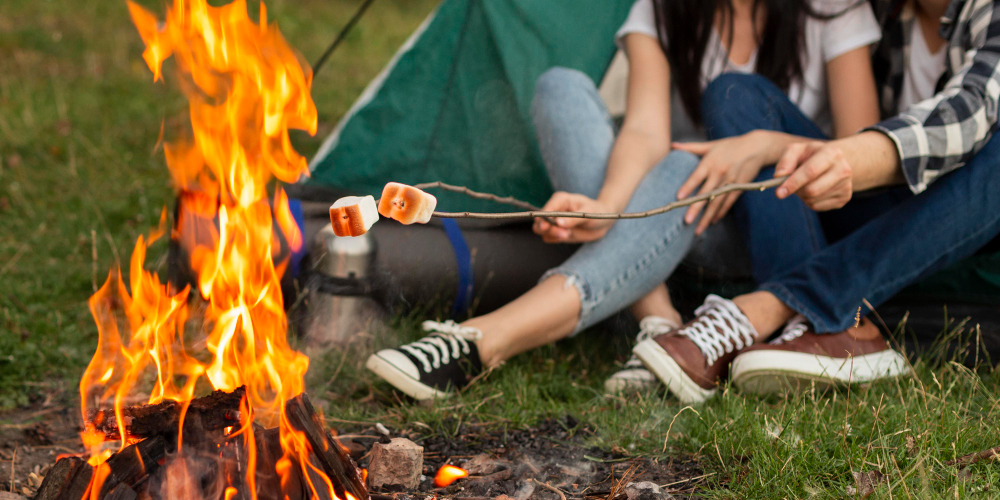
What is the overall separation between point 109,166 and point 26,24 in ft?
9.30

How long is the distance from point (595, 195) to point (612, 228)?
15 centimetres

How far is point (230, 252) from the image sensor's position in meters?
1.37

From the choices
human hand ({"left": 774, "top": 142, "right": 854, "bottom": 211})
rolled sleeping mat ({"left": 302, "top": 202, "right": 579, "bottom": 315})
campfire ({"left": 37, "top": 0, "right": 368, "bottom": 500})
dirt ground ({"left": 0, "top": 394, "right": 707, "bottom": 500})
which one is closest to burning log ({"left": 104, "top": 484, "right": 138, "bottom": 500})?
campfire ({"left": 37, "top": 0, "right": 368, "bottom": 500})

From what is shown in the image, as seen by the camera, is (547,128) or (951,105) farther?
(547,128)

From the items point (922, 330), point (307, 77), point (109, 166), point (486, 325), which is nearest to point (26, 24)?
point (109, 166)

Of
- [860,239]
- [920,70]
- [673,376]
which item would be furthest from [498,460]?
[920,70]

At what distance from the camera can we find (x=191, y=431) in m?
1.16

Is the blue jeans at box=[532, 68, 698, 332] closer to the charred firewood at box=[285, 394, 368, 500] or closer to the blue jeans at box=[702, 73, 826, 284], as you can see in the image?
the blue jeans at box=[702, 73, 826, 284]

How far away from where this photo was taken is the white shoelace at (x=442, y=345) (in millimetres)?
1702

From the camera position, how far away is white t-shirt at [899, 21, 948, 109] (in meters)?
2.02

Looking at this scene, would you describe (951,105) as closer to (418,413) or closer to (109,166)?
(418,413)

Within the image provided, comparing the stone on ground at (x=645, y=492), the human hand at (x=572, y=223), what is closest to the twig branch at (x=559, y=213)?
the human hand at (x=572, y=223)

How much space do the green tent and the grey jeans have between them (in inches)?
14.6

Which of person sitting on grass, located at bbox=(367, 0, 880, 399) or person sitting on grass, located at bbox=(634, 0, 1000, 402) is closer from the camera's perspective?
person sitting on grass, located at bbox=(634, 0, 1000, 402)
